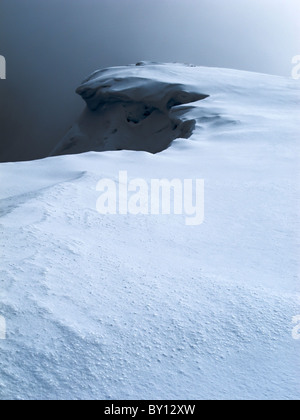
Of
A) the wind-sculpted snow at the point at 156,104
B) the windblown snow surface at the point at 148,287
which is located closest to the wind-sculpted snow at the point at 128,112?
the wind-sculpted snow at the point at 156,104

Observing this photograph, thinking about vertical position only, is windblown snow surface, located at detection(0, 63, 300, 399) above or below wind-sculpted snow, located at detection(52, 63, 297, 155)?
below

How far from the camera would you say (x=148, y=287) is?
82 centimetres

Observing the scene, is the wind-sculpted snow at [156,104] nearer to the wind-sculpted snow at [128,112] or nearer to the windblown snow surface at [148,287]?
the wind-sculpted snow at [128,112]

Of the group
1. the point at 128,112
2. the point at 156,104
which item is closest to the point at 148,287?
the point at 156,104

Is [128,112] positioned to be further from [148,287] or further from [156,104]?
[148,287]

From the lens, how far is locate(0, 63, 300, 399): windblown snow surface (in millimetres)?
625

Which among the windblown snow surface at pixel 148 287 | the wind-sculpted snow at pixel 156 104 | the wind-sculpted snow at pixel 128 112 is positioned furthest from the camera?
the wind-sculpted snow at pixel 128 112

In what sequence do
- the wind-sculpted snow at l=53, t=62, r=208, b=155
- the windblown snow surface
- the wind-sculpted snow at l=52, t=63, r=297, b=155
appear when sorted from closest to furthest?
1. the windblown snow surface
2. the wind-sculpted snow at l=52, t=63, r=297, b=155
3. the wind-sculpted snow at l=53, t=62, r=208, b=155

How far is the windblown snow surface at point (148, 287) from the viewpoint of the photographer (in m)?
0.63

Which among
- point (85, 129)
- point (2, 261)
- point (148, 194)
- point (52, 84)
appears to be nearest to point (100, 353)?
point (2, 261)

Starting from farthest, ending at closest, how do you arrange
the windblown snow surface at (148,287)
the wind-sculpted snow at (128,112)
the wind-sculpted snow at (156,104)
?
the wind-sculpted snow at (128,112) → the wind-sculpted snow at (156,104) → the windblown snow surface at (148,287)

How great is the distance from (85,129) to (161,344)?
12.5ft

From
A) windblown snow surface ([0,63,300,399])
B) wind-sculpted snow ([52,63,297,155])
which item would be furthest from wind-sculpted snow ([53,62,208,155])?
windblown snow surface ([0,63,300,399])

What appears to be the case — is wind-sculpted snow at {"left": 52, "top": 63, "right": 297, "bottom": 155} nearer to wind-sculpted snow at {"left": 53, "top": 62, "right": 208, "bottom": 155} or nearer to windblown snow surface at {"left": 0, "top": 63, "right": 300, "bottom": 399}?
wind-sculpted snow at {"left": 53, "top": 62, "right": 208, "bottom": 155}
